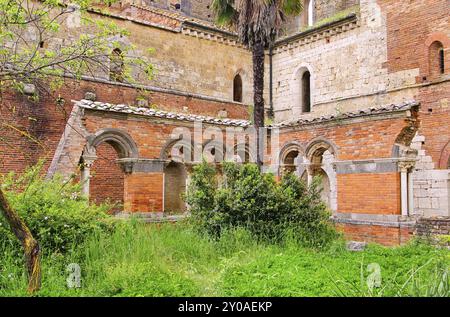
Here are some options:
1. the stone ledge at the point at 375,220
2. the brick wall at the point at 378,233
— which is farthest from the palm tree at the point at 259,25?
the brick wall at the point at 378,233

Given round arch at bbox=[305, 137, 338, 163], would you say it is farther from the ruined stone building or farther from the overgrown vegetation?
the overgrown vegetation

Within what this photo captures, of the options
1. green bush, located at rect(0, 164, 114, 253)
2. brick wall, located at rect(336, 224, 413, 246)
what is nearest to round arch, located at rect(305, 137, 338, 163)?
brick wall, located at rect(336, 224, 413, 246)

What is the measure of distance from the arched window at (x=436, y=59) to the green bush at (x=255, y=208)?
786cm

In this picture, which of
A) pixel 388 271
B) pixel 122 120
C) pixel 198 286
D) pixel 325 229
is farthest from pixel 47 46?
pixel 388 271

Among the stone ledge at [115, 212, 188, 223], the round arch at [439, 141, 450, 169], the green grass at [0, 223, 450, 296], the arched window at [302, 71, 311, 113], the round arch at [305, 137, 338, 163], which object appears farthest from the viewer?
the arched window at [302, 71, 311, 113]

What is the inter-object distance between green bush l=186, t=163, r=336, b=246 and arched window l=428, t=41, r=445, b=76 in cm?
786

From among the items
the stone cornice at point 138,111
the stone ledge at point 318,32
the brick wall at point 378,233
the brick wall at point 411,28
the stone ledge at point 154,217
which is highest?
the stone ledge at point 318,32

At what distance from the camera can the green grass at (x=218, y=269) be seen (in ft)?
16.8

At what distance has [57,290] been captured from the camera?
5.20 meters

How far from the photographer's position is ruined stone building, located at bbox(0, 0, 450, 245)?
1146cm

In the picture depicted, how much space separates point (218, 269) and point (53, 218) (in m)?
2.79

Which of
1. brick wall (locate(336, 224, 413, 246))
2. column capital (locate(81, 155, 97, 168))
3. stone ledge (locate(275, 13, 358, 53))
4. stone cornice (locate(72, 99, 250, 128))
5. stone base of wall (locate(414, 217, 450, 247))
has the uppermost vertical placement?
stone ledge (locate(275, 13, 358, 53))

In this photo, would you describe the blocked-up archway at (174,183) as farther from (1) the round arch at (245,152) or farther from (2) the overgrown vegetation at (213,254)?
(2) the overgrown vegetation at (213,254)

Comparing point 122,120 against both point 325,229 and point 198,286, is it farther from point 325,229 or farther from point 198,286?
point 198,286
